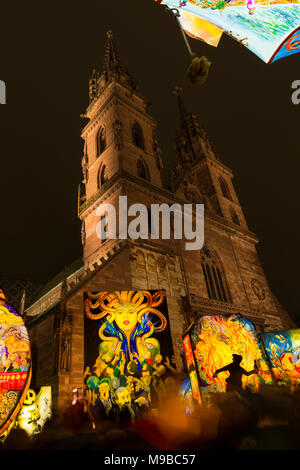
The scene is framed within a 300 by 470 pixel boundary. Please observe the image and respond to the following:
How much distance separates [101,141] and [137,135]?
292 centimetres

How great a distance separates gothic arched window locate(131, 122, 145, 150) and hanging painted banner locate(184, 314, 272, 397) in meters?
15.8

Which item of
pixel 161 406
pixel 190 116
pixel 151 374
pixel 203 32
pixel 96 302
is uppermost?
pixel 190 116

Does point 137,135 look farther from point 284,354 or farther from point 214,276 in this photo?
point 284,354

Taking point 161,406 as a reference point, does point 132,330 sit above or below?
above

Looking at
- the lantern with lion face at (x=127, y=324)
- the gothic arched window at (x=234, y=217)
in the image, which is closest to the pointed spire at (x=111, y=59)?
the gothic arched window at (x=234, y=217)

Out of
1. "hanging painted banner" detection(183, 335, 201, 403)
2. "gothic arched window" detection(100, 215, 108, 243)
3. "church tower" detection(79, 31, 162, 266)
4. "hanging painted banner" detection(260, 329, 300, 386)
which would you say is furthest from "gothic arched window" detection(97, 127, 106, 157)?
"hanging painted banner" detection(260, 329, 300, 386)

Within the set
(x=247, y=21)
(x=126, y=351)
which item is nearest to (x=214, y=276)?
(x=126, y=351)

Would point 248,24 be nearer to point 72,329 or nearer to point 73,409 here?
point 72,329

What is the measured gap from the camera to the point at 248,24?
8383mm

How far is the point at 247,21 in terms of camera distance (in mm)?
8320

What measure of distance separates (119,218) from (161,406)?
9.57 metres
